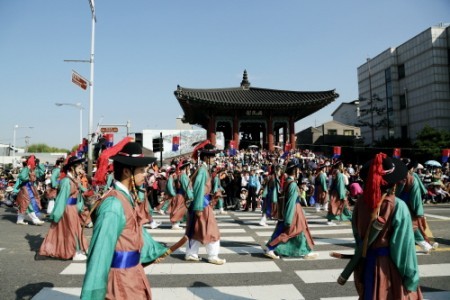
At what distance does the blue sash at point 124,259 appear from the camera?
8.06 feet

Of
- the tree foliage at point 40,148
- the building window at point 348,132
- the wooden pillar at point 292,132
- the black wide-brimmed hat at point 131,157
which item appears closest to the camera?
the black wide-brimmed hat at point 131,157

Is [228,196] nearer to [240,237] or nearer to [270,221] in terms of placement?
[270,221]

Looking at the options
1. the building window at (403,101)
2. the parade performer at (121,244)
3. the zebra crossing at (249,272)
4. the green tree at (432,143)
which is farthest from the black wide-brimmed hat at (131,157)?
the building window at (403,101)

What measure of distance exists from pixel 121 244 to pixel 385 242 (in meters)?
2.17

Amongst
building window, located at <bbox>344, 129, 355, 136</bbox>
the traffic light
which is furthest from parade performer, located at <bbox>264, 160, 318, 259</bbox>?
building window, located at <bbox>344, 129, 355, 136</bbox>

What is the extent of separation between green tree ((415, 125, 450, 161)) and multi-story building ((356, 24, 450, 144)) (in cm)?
649

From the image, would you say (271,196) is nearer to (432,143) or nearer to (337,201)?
(337,201)

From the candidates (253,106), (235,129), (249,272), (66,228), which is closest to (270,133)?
(253,106)

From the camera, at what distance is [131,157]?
2674mm

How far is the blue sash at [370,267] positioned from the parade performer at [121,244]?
5.80 ft

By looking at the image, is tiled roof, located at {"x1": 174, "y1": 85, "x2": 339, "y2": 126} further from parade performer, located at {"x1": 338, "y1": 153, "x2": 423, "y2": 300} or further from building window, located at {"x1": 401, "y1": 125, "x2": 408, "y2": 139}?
parade performer, located at {"x1": 338, "y1": 153, "x2": 423, "y2": 300}

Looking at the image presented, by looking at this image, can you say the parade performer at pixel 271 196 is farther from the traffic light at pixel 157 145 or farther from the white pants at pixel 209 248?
the traffic light at pixel 157 145

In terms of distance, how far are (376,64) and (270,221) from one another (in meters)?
33.2

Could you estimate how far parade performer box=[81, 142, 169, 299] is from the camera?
87.6 inches
